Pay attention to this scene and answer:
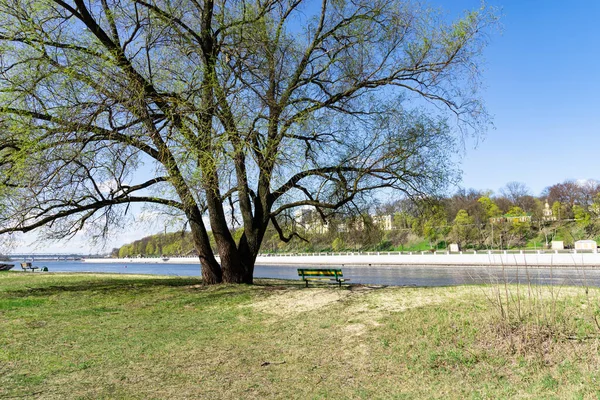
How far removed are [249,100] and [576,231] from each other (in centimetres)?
6903

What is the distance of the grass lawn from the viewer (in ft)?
19.1

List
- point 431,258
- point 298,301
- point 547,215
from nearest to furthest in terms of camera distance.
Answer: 1. point 298,301
2. point 431,258
3. point 547,215

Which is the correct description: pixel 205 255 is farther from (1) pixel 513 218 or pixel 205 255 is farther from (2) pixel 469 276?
(1) pixel 513 218

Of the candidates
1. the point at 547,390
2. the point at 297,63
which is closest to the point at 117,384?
the point at 547,390

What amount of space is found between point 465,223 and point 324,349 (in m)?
70.0

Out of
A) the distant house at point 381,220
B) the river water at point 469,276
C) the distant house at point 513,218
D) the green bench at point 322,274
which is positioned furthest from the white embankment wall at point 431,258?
the green bench at point 322,274

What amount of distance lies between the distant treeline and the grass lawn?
4582 millimetres

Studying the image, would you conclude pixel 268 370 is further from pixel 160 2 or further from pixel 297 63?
pixel 160 2

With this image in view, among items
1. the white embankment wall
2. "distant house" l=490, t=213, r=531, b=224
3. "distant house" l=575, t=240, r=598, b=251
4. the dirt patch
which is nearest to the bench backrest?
the dirt patch

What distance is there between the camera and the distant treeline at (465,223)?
1594cm

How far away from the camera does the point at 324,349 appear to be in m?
7.53

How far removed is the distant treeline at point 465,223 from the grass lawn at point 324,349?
15.0 feet

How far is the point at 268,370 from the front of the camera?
6.73 m

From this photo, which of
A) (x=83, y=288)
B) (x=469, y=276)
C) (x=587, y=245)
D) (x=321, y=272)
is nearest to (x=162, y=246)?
(x=83, y=288)
